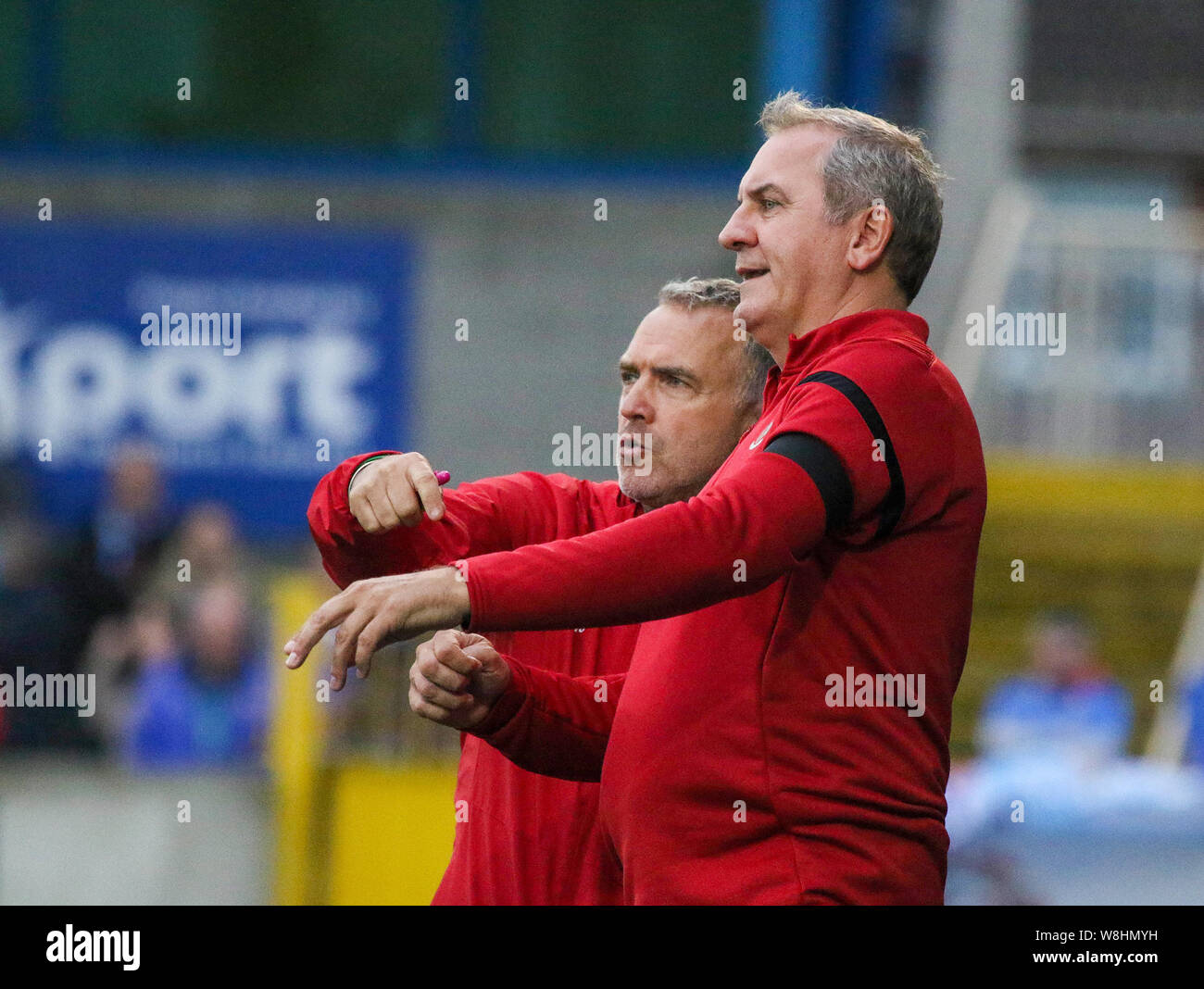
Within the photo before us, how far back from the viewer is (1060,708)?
8.89 metres

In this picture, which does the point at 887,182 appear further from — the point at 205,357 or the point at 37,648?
the point at 205,357

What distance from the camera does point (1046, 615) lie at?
31.9 feet

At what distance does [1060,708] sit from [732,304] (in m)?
5.58

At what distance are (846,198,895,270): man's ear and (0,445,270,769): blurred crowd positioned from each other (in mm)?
5742

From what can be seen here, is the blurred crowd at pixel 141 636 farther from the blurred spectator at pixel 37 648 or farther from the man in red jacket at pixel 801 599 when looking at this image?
the man in red jacket at pixel 801 599

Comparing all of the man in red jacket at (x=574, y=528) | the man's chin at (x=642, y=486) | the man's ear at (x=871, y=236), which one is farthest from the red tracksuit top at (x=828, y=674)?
the man's chin at (x=642, y=486)

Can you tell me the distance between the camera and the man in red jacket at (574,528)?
355cm

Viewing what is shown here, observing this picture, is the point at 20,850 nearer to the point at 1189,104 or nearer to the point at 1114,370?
the point at 1114,370

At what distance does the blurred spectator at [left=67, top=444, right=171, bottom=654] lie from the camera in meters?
8.78

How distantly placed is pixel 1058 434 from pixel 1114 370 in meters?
0.55

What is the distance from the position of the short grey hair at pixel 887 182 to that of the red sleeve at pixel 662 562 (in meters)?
0.64

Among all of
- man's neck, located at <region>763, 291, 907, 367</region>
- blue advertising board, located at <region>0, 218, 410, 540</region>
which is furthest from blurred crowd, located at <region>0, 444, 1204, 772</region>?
man's neck, located at <region>763, 291, 907, 367</region>

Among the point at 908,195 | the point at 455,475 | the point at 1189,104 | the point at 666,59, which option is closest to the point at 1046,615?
the point at 455,475
